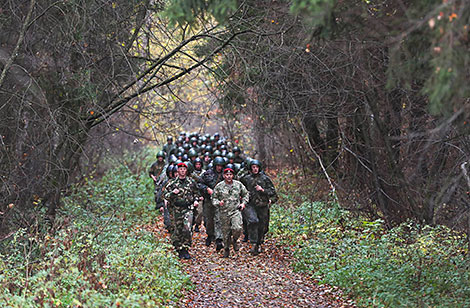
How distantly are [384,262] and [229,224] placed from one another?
377 centimetres

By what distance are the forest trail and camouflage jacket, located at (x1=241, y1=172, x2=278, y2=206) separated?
4.08 ft

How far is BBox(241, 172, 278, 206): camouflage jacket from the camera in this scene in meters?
12.0

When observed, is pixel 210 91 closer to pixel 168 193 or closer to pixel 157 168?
pixel 168 193

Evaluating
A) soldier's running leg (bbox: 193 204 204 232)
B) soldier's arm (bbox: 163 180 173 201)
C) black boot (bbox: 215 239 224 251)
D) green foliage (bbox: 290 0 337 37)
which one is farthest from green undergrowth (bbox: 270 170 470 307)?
green foliage (bbox: 290 0 337 37)

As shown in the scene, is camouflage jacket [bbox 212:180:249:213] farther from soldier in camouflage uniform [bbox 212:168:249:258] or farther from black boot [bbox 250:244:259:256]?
black boot [bbox 250:244:259:256]

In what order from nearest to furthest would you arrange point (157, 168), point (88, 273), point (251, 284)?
point (88, 273) < point (251, 284) < point (157, 168)

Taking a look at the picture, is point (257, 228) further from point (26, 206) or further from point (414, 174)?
point (26, 206)

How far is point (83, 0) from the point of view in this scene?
10.1 metres

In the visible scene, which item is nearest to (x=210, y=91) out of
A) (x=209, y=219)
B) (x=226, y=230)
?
(x=226, y=230)

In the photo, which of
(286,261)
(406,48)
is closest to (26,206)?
(286,261)

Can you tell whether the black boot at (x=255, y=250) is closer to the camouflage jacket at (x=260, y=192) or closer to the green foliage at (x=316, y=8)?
the camouflage jacket at (x=260, y=192)

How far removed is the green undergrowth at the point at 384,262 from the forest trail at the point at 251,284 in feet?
1.05

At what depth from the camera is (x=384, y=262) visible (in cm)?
918

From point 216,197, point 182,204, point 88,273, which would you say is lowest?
point 88,273
